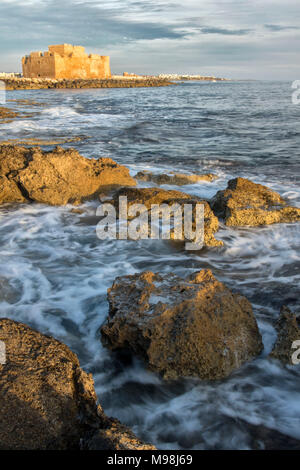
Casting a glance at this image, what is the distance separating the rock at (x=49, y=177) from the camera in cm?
530

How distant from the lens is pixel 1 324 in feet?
6.24

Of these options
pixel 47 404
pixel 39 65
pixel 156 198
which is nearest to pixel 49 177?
pixel 156 198

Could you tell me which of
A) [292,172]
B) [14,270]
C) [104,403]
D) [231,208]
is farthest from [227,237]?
[292,172]

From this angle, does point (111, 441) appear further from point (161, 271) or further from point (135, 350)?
point (161, 271)

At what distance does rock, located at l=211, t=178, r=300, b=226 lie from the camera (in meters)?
4.66

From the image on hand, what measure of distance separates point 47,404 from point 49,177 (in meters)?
4.22

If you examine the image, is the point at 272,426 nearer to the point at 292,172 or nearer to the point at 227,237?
the point at 227,237

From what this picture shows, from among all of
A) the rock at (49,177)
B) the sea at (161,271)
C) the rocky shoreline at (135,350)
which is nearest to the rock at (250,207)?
the sea at (161,271)

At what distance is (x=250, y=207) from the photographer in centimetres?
473

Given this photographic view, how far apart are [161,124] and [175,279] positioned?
13.9 metres

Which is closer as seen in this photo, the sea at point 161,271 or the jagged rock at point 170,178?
the sea at point 161,271

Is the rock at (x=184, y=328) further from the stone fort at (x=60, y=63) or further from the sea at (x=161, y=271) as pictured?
the stone fort at (x=60, y=63)

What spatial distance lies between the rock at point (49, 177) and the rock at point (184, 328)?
123 inches

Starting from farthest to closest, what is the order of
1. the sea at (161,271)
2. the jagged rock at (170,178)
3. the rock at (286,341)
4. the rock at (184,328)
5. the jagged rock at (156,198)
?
1. the jagged rock at (170,178)
2. the jagged rock at (156,198)
3. the rock at (286,341)
4. the rock at (184,328)
5. the sea at (161,271)
